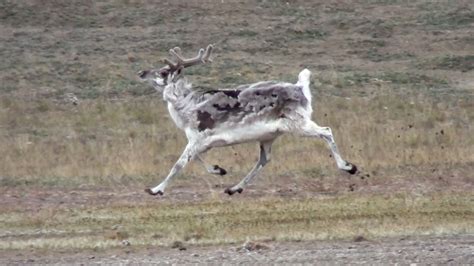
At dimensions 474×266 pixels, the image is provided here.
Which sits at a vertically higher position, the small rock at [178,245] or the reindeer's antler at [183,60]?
the small rock at [178,245]

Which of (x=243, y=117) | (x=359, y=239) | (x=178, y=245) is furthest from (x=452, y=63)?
(x=178, y=245)

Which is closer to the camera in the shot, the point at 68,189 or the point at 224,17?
the point at 68,189

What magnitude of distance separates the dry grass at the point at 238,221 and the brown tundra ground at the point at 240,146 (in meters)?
0.04

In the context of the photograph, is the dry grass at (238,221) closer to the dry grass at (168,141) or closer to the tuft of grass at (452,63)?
the dry grass at (168,141)

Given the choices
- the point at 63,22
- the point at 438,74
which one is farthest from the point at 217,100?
the point at 63,22

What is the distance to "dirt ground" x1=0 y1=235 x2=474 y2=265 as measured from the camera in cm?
1125

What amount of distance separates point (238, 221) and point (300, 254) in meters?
2.80

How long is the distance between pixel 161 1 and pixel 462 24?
31.9ft

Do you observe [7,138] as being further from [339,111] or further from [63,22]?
[63,22]

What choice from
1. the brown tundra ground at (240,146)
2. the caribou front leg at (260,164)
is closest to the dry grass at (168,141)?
the brown tundra ground at (240,146)

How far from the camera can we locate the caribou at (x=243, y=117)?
15.9 metres

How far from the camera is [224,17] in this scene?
39875 millimetres

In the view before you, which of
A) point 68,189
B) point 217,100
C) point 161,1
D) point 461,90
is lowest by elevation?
point 161,1

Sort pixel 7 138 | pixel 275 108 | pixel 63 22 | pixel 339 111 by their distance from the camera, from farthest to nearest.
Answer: pixel 63 22
pixel 339 111
pixel 7 138
pixel 275 108
